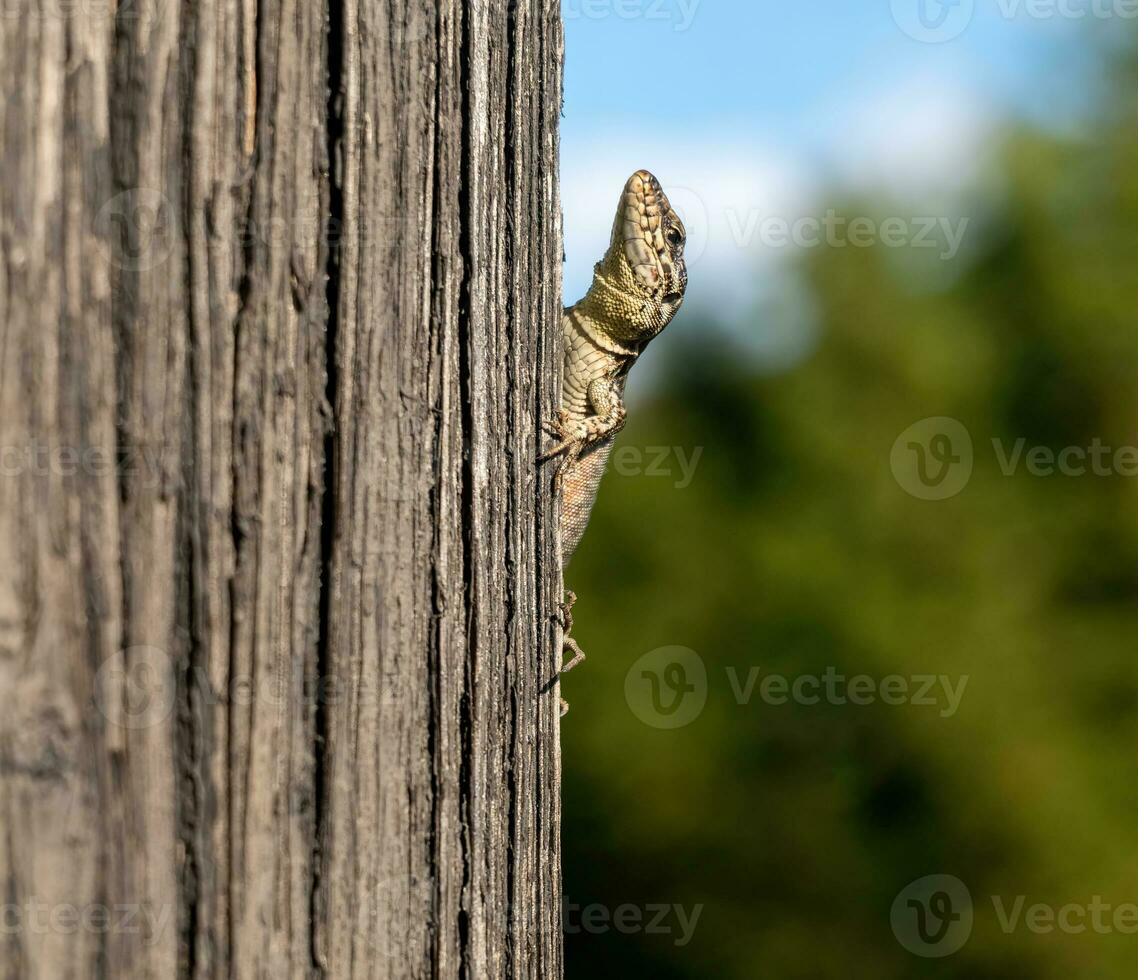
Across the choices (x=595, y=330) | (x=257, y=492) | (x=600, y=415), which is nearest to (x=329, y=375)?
(x=257, y=492)

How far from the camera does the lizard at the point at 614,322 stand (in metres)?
4.48

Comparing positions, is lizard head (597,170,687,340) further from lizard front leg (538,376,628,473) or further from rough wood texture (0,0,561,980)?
rough wood texture (0,0,561,980)

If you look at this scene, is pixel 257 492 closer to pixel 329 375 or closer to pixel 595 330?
pixel 329 375

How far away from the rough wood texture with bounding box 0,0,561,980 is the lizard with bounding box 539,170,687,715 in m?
2.87

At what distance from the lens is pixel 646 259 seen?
193 inches

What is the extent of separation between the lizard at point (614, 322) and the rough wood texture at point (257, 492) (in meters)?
2.87

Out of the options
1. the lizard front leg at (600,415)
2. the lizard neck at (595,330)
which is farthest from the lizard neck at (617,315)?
the lizard front leg at (600,415)

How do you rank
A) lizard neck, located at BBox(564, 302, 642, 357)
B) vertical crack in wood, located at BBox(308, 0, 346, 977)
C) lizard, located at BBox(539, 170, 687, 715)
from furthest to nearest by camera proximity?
lizard neck, located at BBox(564, 302, 642, 357), lizard, located at BBox(539, 170, 687, 715), vertical crack in wood, located at BBox(308, 0, 346, 977)

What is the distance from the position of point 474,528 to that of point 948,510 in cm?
743

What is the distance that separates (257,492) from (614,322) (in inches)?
149

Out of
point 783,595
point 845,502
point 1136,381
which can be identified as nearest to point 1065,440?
point 1136,381

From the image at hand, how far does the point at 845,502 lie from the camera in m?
8.46

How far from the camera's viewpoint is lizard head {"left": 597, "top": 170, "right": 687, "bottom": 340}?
4.77 metres

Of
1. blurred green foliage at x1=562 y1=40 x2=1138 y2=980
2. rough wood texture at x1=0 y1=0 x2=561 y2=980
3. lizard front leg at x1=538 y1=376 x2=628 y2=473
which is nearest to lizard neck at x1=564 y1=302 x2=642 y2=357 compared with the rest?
lizard front leg at x1=538 y1=376 x2=628 y2=473
